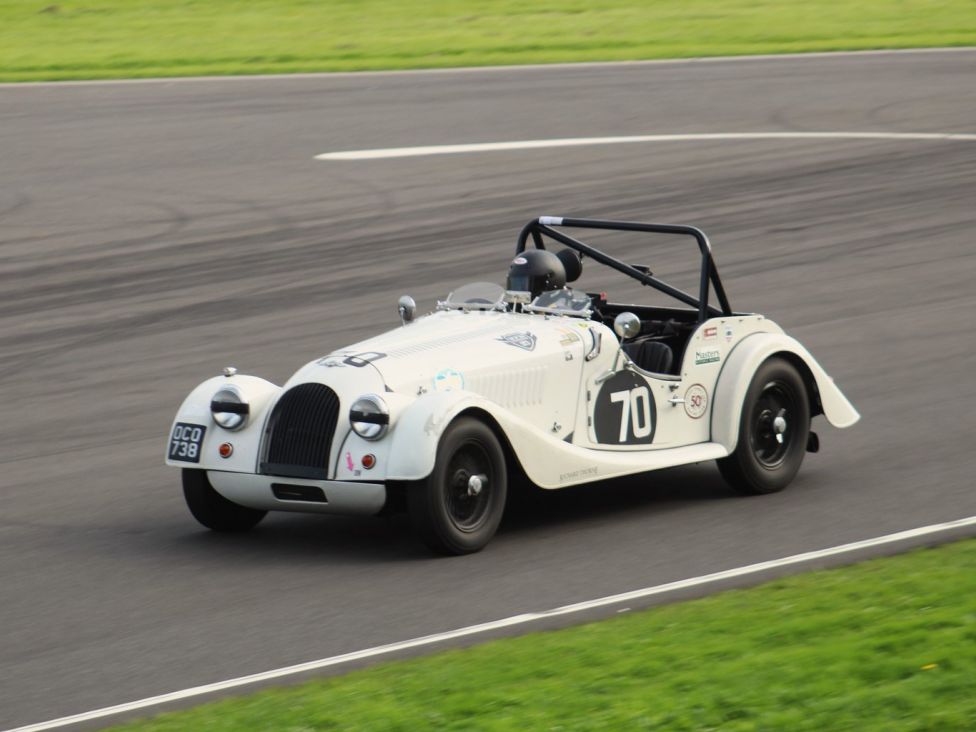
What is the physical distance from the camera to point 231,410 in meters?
8.95

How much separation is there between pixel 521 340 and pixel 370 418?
1139 mm

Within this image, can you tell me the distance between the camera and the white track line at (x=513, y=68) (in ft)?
97.0

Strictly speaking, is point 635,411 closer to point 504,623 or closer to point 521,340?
point 521,340

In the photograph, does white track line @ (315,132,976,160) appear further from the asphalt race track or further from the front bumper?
the front bumper

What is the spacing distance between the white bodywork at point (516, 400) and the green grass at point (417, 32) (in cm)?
2151

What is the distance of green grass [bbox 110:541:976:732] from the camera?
5.98 meters

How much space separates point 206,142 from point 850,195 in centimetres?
908

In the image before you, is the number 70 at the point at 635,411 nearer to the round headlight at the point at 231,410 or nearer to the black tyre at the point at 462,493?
the black tyre at the point at 462,493

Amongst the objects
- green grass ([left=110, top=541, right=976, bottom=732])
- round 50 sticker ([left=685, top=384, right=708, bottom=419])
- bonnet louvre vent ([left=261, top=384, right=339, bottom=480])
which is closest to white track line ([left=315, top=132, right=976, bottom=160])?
round 50 sticker ([left=685, top=384, right=708, bottom=419])

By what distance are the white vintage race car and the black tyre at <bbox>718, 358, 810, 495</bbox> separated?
0.01 metres

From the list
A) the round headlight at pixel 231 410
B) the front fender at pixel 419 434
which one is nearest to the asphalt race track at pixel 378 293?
the front fender at pixel 419 434

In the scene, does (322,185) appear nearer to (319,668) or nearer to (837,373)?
(837,373)

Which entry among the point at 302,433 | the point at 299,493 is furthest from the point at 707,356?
the point at 299,493

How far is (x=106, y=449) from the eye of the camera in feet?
37.9
